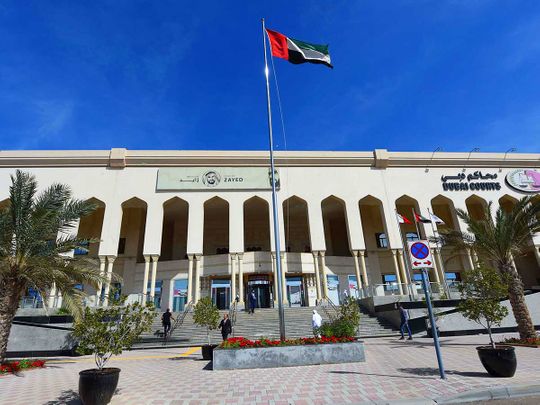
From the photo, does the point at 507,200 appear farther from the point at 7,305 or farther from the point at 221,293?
the point at 7,305

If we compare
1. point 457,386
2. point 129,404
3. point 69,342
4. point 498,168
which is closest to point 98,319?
point 129,404

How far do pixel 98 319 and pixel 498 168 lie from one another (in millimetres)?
32436

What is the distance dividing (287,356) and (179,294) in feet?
61.1

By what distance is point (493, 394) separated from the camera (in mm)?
5320

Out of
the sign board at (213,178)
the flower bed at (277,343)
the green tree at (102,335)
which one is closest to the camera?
the green tree at (102,335)

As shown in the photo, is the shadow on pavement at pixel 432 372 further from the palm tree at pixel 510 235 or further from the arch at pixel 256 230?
the arch at pixel 256 230

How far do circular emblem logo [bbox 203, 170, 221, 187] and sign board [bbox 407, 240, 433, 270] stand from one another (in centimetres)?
2010

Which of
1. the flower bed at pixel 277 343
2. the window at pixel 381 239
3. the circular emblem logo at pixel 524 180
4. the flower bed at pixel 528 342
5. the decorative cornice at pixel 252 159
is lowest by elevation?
the flower bed at pixel 528 342

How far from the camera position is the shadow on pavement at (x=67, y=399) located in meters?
5.88

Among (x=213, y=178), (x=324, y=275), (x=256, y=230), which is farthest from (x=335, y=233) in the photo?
(x=213, y=178)

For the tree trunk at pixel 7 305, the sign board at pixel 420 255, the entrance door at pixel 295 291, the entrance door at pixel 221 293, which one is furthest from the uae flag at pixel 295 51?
the entrance door at pixel 221 293

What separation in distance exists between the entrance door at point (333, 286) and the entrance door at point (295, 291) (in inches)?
88.2

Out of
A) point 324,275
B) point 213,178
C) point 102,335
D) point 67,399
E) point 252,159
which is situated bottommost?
point 67,399

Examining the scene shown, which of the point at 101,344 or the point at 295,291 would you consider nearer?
the point at 101,344
